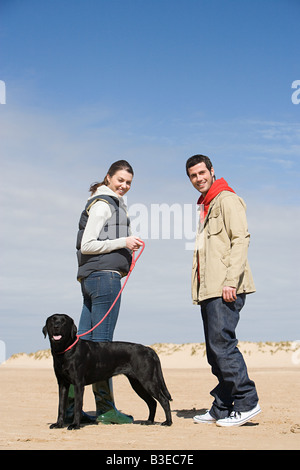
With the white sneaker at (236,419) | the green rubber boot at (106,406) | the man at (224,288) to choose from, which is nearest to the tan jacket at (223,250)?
the man at (224,288)

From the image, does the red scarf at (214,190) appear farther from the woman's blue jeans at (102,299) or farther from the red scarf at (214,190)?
the woman's blue jeans at (102,299)

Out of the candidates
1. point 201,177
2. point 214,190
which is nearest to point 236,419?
point 214,190

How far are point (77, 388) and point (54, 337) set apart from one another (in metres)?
0.57

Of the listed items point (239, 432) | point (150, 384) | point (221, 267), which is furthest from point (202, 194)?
point (239, 432)

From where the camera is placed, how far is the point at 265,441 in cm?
Answer: 495

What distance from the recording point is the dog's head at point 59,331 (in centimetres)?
559

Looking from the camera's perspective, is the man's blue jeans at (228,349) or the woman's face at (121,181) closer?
Answer: the man's blue jeans at (228,349)

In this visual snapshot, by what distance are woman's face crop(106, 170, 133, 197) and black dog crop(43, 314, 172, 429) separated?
152 cm

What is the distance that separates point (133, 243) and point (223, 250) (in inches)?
37.9

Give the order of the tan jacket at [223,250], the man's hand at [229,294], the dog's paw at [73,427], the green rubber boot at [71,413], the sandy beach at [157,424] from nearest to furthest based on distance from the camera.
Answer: the sandy beach at [157,424], the dog's paw at [73,427], the man's hand at [229,294], the tan jacket at [223,250], the green rubber boot at [71,413]

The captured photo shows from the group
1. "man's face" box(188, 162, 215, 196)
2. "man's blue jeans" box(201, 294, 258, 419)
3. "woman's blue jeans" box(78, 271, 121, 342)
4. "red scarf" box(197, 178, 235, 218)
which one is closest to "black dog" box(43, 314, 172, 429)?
"woman's blue jeans" box(78, 271, 121, 342)

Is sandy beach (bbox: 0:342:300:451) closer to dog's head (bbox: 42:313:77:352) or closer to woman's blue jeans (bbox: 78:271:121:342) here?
dog's head (bbox: 42:313:77:352)

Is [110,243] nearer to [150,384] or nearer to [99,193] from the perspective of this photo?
[99,193]

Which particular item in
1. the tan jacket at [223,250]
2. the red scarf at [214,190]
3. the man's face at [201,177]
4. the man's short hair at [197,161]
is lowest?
the tan jacket at [223,250]
